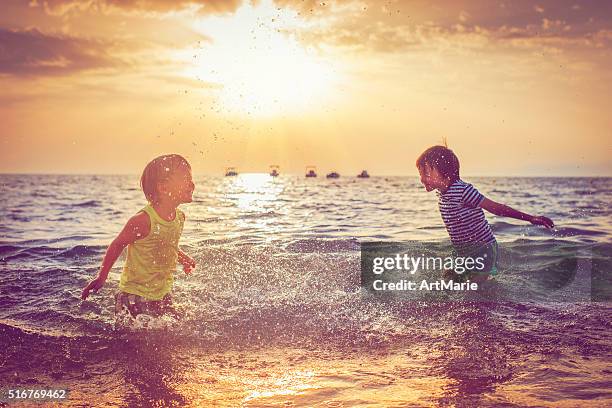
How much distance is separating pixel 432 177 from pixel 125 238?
3557mm

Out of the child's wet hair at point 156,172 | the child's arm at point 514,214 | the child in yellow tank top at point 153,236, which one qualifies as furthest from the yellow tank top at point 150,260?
the child's arm at point 514,214

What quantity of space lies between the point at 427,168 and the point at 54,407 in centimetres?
450

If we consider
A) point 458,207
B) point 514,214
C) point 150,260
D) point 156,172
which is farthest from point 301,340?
point 514,214

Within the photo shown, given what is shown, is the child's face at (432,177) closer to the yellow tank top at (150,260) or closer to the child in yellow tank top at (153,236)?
the child in yellow tank top at (153,236)

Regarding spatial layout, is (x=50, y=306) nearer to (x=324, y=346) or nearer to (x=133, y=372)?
(x=133, y=372)

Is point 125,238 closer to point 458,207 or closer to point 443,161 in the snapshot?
point 443,161

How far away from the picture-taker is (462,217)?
5938 mm

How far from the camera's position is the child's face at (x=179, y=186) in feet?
15.5

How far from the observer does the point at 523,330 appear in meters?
5.09

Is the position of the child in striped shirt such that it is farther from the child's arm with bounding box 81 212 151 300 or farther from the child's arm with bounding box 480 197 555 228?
the child's arm with bounding box 81 212 151 300

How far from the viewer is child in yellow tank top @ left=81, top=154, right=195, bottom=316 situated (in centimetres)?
471

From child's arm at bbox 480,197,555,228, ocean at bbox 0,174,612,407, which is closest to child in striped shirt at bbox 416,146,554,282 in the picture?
child's arm at bbox 480,197,555,228

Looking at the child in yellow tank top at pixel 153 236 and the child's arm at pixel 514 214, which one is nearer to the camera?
the child in yellow tank top at pixel 153 236

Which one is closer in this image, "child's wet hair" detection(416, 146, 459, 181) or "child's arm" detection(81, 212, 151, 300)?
"child's arm" detection(81, 212, 151, 300)
